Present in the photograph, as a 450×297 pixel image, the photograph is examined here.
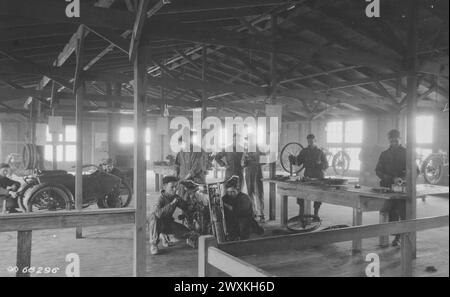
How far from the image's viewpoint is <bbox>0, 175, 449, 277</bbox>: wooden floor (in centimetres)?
462

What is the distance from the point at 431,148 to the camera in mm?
14266

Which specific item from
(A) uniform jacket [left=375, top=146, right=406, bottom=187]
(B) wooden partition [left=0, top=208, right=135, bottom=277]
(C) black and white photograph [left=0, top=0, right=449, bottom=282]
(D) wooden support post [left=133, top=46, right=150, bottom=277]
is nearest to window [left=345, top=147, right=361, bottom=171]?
(C) black and white photograph [left=0, top=0, right=449, bottom=282]

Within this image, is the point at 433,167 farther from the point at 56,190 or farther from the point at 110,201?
the point at 56,190

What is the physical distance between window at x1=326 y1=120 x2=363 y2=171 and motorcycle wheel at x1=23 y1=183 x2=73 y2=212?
12530 mm

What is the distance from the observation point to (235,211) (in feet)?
18.7

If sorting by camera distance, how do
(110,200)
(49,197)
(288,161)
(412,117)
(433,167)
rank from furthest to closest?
(288,161) → (433,167) → (110,200) → (49,197) → (412,117)

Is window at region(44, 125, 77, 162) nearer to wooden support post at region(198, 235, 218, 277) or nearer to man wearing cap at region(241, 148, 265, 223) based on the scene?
man wearing cap at region(241, 148, 265, 223)

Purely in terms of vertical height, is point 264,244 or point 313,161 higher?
point 313,161

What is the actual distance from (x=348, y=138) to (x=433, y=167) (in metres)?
8.31

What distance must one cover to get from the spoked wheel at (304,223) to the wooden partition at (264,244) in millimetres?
3668

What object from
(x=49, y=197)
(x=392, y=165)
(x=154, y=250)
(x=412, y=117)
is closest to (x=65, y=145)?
(x=49, y=197)

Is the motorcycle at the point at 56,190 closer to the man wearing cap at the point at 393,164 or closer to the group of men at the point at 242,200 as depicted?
the group of men at the point at 242,200
